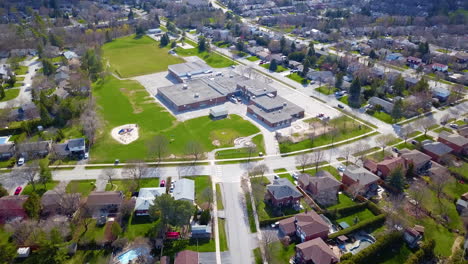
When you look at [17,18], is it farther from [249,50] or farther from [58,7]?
[249,50]

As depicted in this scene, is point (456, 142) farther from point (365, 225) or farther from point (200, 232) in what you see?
point (200, 232)

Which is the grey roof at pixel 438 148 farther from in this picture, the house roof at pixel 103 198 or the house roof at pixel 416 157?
the house roof at pixel 103 198

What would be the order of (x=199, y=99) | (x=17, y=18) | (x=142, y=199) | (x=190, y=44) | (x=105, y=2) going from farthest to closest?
(x=105, y=2) → (x=17, y=18) → (x=190, y=44) → (x=199, y=99) → (x=142, y=199)

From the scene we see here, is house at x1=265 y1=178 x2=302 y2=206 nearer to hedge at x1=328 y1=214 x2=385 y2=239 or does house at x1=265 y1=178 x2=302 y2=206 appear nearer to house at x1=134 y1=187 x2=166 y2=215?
hedge at x1=328 y1=214 x2=385 y2=239

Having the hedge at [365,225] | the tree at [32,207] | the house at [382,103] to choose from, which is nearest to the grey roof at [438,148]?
the house at [382,103]

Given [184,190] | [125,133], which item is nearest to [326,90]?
[125,133]

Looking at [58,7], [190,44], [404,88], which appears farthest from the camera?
[58,7]

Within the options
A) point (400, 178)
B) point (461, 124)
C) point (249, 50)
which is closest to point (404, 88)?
point (461, 124)

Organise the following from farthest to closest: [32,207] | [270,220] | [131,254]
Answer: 1. [270,220]
2. [32,207]
3. [131,254]
